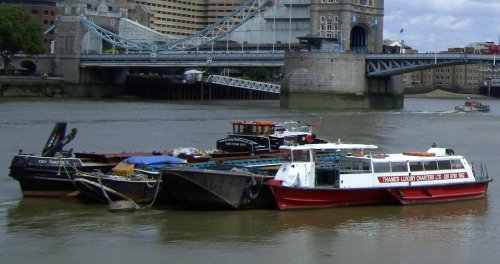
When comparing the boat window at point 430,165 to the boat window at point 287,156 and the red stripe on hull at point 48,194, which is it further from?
the red stripe on hull at point 48,194

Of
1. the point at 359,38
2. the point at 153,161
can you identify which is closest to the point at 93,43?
the point at 359,38

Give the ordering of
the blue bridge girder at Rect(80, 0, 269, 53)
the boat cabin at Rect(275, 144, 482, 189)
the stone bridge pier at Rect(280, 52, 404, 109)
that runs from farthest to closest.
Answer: the blue bridge girder at Rect(80, 0, 269, 53) < the stone bridge pier at Rect(280, 52, 404, 109) < the boat cabin at Rect(275, 144, 482, 189)

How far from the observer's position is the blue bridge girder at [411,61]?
82688 mm

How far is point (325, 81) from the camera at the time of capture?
8744 centimetres

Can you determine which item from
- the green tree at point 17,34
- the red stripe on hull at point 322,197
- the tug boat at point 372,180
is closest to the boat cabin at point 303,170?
the tug boat at point 372,180

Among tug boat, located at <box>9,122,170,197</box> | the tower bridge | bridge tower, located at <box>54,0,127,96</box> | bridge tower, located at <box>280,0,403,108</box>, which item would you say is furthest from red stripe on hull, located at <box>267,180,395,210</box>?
bridge tower, located at <box>54,0,127,96</box>

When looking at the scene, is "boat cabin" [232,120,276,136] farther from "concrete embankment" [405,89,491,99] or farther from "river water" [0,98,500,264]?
"concrete embankment" [405,89,491,99]

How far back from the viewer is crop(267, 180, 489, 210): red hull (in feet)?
82.4

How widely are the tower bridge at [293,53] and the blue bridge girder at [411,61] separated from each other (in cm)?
8

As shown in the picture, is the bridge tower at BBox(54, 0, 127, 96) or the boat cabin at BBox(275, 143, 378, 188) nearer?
the boat cabin at BBox(275, 143, 378, 188)

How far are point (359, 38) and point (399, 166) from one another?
72451 mm

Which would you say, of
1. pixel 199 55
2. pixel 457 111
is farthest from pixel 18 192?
pixel 199 55

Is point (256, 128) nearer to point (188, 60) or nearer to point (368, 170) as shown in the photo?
point (368, 170)

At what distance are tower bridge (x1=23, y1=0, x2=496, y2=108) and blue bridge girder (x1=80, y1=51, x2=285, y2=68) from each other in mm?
92
